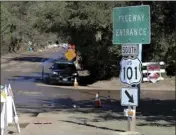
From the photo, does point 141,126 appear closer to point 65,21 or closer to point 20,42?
point 65,21

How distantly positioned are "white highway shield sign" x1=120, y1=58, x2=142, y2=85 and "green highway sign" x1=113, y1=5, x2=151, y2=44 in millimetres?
491

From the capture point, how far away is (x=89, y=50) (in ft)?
124

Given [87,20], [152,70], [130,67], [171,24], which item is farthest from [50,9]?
[130,67]

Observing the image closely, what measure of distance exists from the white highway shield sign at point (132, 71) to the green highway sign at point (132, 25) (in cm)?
49

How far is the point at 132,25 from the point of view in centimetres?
1244

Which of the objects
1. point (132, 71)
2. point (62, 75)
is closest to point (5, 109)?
point (132, 71)

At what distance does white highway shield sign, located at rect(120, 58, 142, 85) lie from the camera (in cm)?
1233

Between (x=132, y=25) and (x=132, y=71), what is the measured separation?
1.12 metres

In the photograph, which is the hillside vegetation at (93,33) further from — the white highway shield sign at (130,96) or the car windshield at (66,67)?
the white highway shield sign at (130,96)

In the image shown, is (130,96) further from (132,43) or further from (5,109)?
(5,109)

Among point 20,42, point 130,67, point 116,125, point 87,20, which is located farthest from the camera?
point 20,42

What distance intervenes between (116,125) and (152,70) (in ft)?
17.1

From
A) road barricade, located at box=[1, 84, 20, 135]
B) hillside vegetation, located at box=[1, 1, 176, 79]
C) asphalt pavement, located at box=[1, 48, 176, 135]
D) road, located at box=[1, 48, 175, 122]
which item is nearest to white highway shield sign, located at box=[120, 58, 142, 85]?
road barricade, located at box=[1, 84, 20, 135]

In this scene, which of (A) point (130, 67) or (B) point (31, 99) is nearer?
(A) point (130, 67)
